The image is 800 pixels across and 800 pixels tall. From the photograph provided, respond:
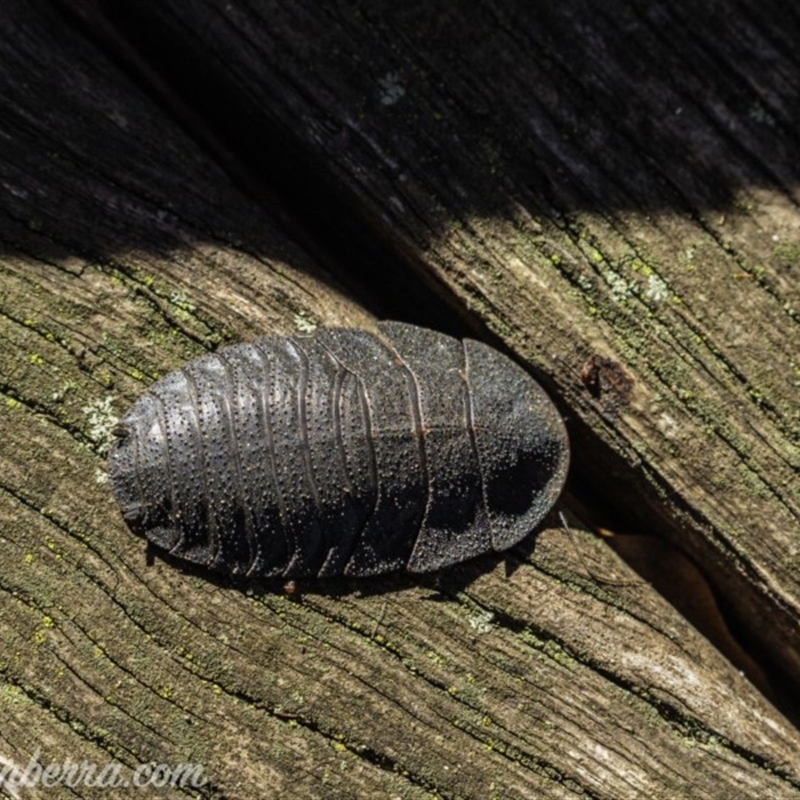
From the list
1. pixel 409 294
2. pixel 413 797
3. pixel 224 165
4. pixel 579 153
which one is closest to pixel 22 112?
pixel 224 165

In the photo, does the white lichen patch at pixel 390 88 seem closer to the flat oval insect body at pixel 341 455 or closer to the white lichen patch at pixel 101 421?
the flat oval insect body at pixel 341 455

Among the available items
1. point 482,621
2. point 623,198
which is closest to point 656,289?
point 623,198

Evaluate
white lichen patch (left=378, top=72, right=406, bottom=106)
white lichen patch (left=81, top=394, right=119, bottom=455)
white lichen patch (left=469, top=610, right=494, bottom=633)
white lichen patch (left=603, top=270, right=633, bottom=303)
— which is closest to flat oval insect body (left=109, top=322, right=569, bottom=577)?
white lichen patch (left=81, top=394, right=119, bottom=455)

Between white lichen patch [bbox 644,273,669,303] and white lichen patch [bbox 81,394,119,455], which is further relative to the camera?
white lichen patch [bbox 644,273,669,303]

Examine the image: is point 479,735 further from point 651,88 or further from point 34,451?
point 651,88

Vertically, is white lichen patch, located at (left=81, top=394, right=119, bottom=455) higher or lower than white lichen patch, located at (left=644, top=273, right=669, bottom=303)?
lower

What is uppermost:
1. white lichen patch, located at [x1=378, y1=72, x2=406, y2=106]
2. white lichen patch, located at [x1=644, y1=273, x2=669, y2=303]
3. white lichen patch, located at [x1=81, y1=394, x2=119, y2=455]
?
white lichen patch, located at [x1=644, y1=273, x2=669, y2=303]

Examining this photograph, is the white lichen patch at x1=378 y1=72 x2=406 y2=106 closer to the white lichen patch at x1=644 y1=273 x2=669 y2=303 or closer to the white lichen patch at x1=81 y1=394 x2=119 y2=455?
the white lichen patch at x1=644 y1=273 x2=669 y2=303
